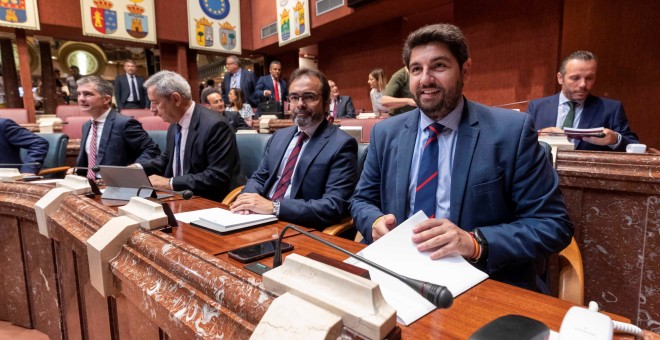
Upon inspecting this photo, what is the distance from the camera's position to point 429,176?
1.30 metres

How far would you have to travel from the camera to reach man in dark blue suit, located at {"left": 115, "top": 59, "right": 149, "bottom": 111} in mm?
7320

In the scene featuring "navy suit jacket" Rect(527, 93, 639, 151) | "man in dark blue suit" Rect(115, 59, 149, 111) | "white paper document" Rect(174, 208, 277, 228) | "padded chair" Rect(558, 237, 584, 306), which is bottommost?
"padded chair" Rect(558, 237, 584, 306)

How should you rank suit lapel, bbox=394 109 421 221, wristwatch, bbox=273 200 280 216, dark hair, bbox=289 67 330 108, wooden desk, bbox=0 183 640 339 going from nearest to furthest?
wooden desk, bbox=0 183 640 339 < suit lapel, bbox=394 109 421 221 < wristwatch, bbox=273 200 280 216 < dark hair, bbox=289 67 330 108

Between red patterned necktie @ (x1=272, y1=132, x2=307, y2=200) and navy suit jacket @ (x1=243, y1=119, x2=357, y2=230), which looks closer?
navy suit jacket @ (x1=243, y1=119, x2=357, y2=230)

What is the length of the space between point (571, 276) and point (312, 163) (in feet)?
3.90

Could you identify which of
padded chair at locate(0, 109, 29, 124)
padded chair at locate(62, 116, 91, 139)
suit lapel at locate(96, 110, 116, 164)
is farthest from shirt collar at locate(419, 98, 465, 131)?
padded chair at locate(0, 109, 29, 124)

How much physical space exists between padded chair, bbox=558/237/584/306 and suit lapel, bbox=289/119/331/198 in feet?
3.75

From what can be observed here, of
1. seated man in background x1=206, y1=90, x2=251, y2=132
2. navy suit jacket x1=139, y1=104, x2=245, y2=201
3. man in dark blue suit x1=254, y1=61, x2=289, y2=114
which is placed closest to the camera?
navy suit jacket x1=139, y1=104, x2=245, y2=201

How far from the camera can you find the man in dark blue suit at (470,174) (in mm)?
1104

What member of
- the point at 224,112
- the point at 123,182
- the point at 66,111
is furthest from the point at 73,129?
the point at 123,182

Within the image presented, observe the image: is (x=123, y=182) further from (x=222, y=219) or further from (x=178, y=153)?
(x=178, y=153)

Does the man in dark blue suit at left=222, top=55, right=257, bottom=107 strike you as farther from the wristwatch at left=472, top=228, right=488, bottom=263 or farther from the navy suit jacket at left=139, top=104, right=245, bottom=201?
the wristwatch at left=472, top=228, right=488, bottom=263

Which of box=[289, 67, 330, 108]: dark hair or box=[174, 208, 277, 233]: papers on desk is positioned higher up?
box=[289, 67, 330, 108]: dark hair

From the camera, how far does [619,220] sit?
5.31 ft
